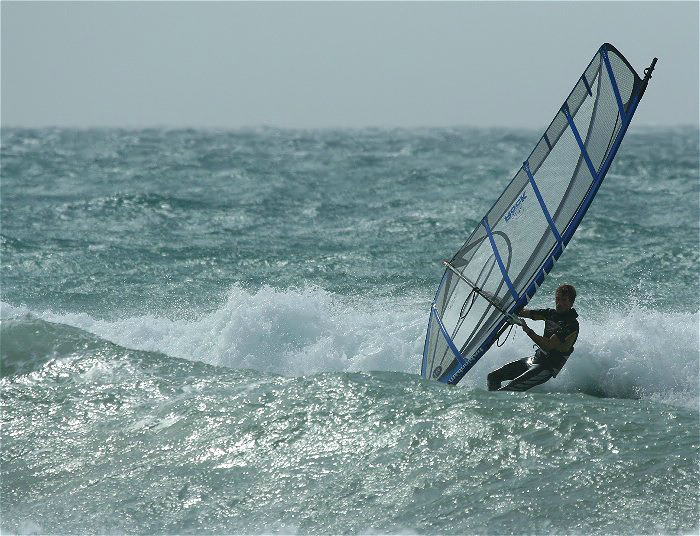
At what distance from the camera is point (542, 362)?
7406 mm

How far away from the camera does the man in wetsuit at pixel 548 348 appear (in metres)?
7.28

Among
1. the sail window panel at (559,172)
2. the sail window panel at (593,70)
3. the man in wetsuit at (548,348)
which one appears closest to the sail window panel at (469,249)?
the sail window panel at (559,172)

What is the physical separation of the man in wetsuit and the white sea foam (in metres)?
0.56

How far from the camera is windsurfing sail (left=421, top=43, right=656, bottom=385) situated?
23.6 feet

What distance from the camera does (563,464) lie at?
243 inches

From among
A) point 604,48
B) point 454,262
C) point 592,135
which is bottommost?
point 454,262

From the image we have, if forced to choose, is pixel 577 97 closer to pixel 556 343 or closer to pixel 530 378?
pixel 556 343

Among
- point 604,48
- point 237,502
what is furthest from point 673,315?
point 237,502

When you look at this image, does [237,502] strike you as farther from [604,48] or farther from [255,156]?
[255,156]

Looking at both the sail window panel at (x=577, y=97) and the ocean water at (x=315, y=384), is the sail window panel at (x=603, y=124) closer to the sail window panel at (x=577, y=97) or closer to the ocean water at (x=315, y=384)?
the sail window panel at (x=577, y=97)

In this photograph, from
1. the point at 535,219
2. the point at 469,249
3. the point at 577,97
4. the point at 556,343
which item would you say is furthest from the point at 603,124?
the point at 556,343

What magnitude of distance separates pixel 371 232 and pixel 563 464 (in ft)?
26.9

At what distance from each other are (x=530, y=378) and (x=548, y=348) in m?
0.28

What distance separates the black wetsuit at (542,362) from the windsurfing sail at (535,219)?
24 centimetres
